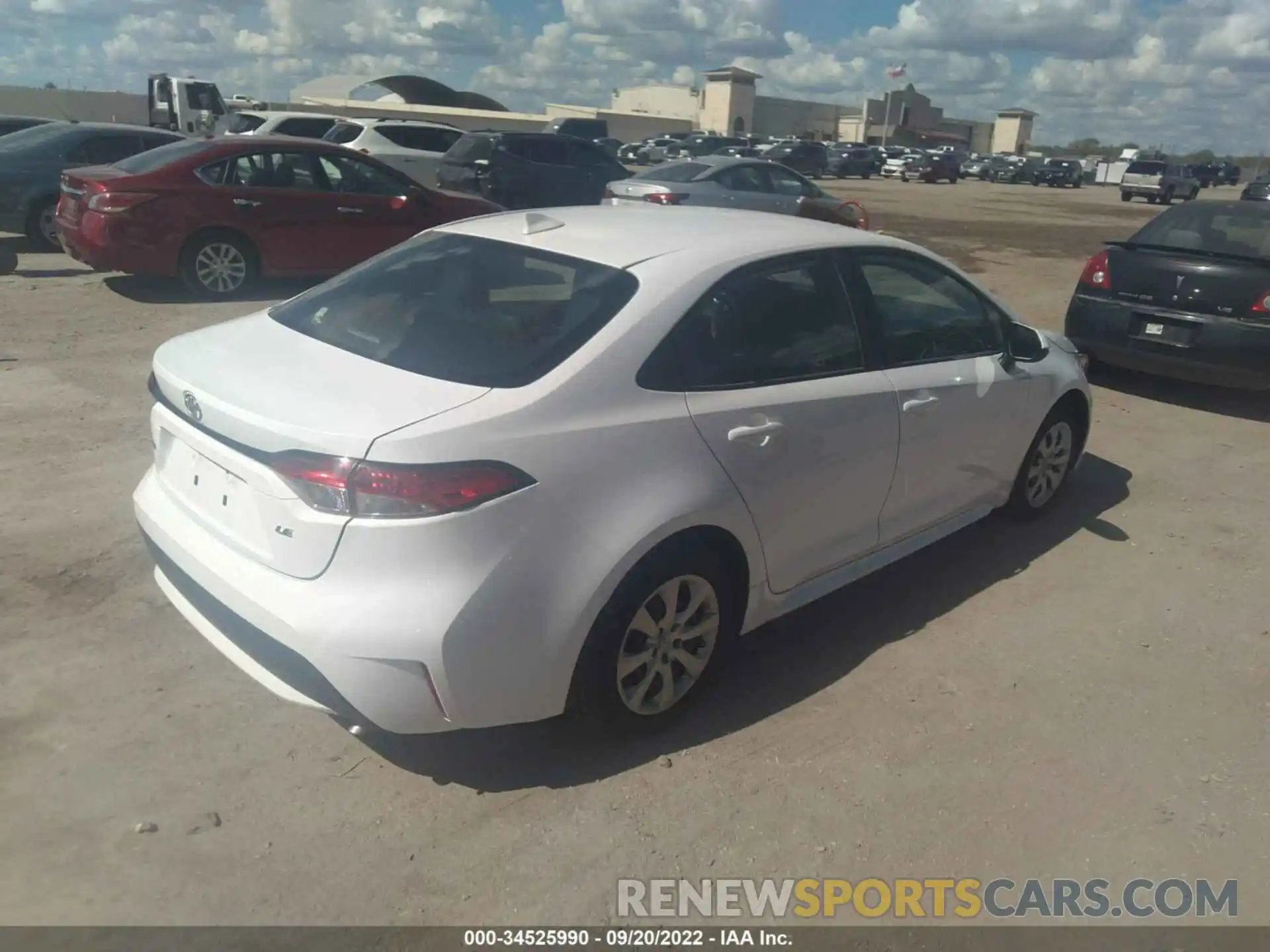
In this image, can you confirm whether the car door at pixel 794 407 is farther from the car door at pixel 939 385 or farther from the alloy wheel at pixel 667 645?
the alloy wheel at pixel 667 645

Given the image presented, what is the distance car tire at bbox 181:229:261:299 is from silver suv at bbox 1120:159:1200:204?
145 feet

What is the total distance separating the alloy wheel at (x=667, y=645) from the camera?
310cm

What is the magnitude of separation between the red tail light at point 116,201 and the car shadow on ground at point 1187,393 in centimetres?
850

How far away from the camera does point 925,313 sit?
4270 millimetres

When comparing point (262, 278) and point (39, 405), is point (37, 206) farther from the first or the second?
point (39, 405)

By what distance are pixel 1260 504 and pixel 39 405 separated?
7362 mm

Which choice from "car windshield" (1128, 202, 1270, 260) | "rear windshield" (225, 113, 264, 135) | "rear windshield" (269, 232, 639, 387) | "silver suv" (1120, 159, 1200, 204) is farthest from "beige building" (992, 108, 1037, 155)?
"rear windshield" (269, 232, 639, 387)

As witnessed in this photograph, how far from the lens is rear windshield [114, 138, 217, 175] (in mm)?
9180

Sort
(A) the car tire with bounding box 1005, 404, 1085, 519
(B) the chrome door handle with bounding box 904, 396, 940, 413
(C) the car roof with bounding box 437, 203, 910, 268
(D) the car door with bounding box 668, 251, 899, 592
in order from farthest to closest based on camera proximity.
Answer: (A) the car tire with bounding box 1005, 404, 1085, 519, (B) the chrome door handle with bounding box 904, 396, 940, 413, (C) the car roof with bounding box 437, 203, 910, 268, (D) the car door with bounding box 668, 251, 899, 592

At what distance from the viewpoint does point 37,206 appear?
38.2 ft

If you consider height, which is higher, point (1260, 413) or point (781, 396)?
point (781, 396)

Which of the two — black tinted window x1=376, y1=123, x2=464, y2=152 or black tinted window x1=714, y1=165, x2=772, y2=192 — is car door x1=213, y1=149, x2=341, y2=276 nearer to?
black tinted window x1=714, y1=165, x2=772, y2=192

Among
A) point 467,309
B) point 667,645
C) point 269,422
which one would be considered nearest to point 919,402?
point 667,645

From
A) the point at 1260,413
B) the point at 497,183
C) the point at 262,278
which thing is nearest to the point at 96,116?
the point at 497,183
